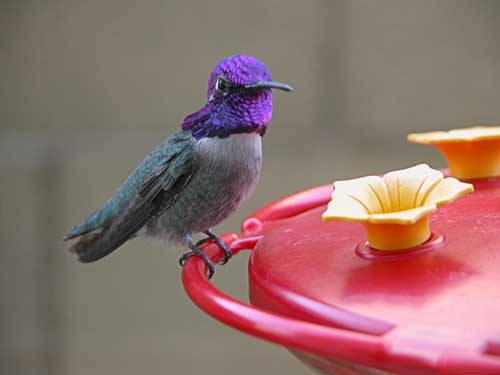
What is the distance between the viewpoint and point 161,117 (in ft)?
10.0

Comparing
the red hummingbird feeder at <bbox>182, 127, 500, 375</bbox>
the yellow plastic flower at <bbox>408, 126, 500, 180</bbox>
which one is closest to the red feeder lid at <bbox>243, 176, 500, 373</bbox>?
the red hummingbird feeder at <bbox>182, 127, 500, 375</bbox>

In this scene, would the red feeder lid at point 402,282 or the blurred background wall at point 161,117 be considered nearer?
the red feeder lid at point 402,282

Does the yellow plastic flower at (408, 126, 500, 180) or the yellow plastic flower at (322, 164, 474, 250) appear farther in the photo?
the yellow plastic flower at (408, 126, 500, 180)

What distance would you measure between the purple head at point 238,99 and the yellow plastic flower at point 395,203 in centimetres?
27

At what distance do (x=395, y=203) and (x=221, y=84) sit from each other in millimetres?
426

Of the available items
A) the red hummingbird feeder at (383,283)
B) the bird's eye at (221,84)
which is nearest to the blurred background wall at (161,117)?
the bird's eye at (221,84)

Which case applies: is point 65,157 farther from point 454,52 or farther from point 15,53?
point 454,52

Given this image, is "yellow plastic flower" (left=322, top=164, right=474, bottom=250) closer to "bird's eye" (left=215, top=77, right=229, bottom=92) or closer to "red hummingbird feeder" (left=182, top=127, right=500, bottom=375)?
"red hummingbird feeder" (left=182, top=127, right=500, bottom=375)

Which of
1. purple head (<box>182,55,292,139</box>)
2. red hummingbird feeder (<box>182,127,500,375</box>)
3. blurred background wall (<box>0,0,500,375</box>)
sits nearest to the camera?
red hummingbird feeder (<box>182,127,500,375</box>)

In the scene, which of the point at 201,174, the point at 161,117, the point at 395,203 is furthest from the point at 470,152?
the point at 161,117

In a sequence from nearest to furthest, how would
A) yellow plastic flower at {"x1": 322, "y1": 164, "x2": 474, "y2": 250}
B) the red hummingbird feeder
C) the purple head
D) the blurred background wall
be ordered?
the red hummingbird feeder → yellow plastic flower at {"x1": 322, "y1": 164, "x2": 474, "y2": 250} → the purple head → the blurred background wall

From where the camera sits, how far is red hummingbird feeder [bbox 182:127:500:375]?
821 mm

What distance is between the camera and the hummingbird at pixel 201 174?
143 cm

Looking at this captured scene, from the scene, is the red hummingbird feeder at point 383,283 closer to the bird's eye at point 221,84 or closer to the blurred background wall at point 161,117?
the bird's eye at point 221,84
